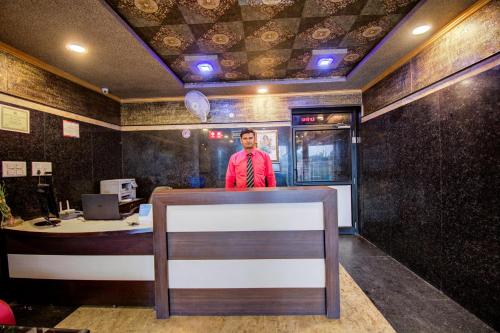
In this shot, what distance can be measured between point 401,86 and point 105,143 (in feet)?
16.1

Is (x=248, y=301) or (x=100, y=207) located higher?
(x=100, y=207)

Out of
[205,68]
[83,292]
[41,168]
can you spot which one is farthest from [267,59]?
[83,292]

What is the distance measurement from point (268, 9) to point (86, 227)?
2844mm

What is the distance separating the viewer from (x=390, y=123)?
3.41 meters

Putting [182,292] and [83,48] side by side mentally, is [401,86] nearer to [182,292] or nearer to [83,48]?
[182,292]

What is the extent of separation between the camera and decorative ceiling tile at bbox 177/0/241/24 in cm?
208

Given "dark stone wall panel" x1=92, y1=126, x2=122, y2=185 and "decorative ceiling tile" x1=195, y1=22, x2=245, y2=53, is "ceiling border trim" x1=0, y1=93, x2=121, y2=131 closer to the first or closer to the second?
"dark stone wall panel" x1=92, y1=126, x2=122, y2=185

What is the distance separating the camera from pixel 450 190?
2.38 metres

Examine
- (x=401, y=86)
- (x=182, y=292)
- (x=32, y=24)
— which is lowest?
(x=182, y=292)

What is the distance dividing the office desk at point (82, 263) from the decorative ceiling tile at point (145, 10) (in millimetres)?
2067

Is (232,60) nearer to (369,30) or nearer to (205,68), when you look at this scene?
(205,68)

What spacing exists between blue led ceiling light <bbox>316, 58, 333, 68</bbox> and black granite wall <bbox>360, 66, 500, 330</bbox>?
3.96ft

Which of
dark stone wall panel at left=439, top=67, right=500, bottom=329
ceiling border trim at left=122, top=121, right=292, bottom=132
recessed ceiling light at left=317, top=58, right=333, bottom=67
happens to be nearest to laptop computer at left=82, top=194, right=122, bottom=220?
ceiling border trim at left=122, top=121, right=292, bottom=132

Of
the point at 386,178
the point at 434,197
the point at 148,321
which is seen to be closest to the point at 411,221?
the point at 434,197
